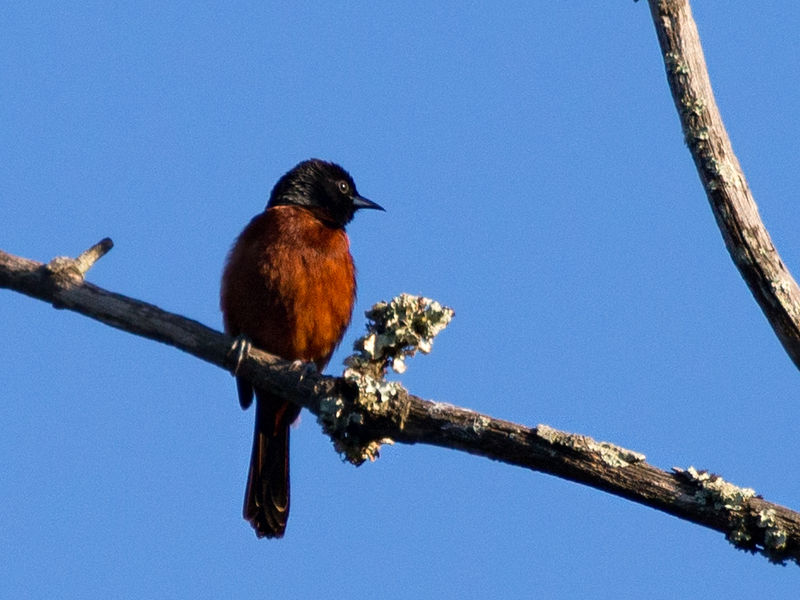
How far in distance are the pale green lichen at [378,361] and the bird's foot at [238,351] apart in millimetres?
446

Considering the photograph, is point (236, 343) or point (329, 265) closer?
point (236, 343)

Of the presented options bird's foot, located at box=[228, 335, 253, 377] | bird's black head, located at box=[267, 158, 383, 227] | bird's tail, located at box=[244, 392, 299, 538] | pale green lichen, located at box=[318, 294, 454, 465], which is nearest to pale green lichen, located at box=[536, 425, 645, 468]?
pale green lichen, located at box=[318, 294, 454, 465]

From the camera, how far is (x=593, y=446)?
3.51m

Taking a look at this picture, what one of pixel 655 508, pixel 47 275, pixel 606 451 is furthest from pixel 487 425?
pixel 47 275

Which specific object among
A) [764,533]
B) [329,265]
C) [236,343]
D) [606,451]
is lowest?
[764,533]

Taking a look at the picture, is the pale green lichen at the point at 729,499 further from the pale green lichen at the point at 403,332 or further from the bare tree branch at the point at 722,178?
the pale green lichen at the point at 403,332

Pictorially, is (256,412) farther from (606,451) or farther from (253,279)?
(606,451)

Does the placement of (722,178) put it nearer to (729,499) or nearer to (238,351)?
(729,499)

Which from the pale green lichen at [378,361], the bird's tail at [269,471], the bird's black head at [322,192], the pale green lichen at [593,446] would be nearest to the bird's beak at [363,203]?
the bird's black head at [322,192]

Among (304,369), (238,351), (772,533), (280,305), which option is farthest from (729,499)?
(280,305)

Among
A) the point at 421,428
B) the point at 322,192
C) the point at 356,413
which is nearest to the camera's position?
the point at 421,428

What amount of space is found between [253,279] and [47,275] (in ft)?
4.63

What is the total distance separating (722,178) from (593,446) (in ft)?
3.47

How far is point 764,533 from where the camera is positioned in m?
3.36
